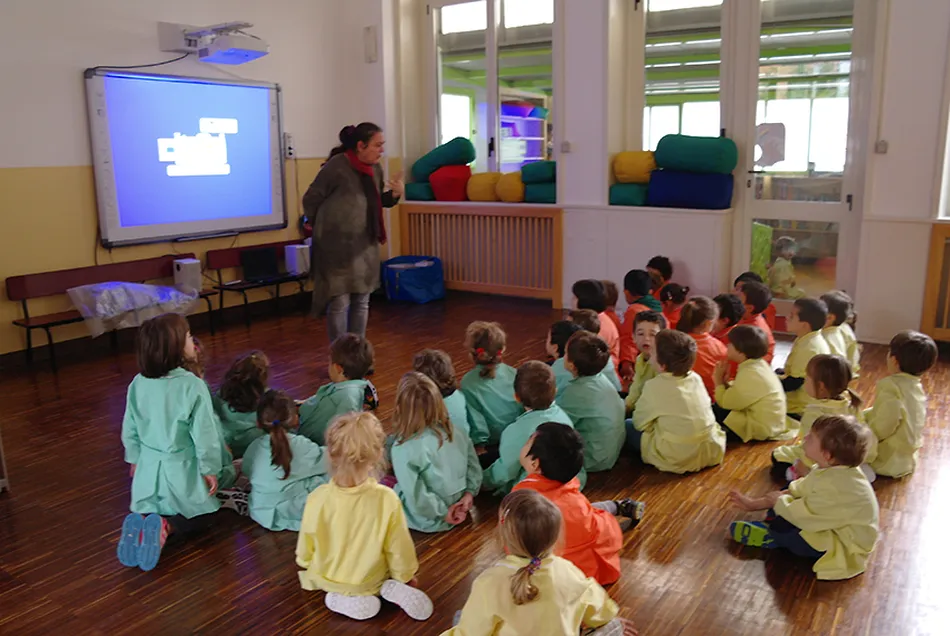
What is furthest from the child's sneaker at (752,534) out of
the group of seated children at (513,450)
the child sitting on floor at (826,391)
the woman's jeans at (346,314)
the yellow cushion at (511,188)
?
the yellow cushion at (511,188)

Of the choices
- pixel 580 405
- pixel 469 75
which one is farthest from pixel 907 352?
pixel 469 75

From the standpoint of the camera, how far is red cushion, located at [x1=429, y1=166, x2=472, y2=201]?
25.3 ft

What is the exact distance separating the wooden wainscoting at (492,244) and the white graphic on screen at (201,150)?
6.51ft

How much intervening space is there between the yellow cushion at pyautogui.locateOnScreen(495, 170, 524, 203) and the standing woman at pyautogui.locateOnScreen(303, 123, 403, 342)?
2.59 meters

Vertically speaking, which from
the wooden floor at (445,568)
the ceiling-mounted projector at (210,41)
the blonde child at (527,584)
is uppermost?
the ceiling-mounted projector at (210,41)

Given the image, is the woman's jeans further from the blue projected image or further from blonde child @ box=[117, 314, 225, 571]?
the blue projected image

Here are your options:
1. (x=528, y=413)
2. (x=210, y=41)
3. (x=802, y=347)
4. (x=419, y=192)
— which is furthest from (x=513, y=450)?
(x=419, y=192)

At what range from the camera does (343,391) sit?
3.31 m

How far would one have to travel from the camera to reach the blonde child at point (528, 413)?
9.74 ft

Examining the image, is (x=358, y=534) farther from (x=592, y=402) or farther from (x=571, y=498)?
(x=592, y=402)

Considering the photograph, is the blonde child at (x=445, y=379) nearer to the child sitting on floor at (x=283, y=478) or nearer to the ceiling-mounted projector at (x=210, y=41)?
the child sitting on floor at (x=283, y=478)

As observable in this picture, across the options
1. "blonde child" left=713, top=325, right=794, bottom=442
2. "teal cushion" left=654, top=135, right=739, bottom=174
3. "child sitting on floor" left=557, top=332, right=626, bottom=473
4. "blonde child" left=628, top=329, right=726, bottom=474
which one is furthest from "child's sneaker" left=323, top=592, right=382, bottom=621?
"teal cushion" left=654, top=135, right=739, bottom=174

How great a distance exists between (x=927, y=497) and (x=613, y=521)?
1520 mm

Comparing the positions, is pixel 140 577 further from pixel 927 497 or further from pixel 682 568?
pixel 927 497
